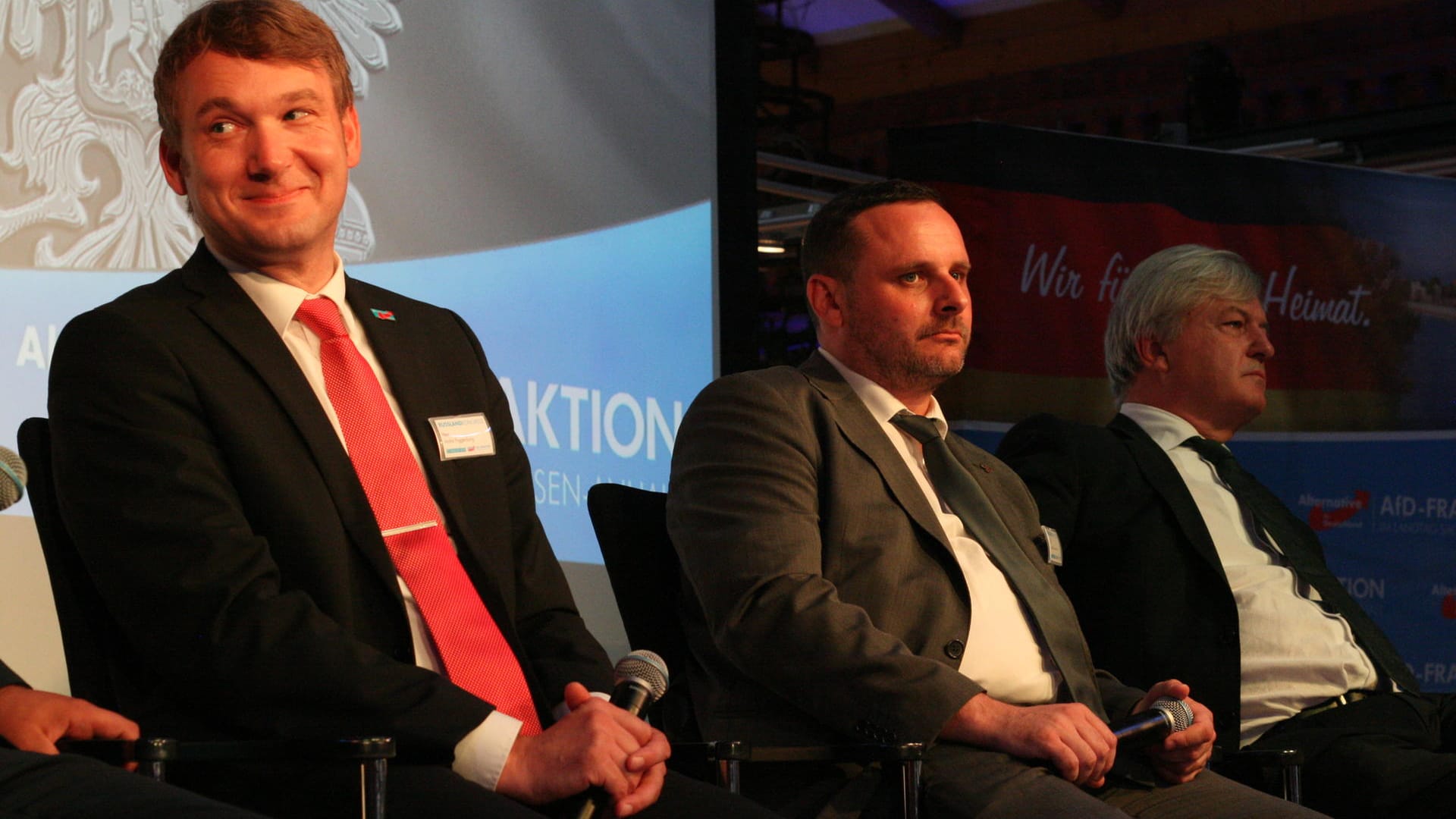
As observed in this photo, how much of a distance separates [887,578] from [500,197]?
1.74 metres

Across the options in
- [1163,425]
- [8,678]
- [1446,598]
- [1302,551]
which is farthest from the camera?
[1446,598]

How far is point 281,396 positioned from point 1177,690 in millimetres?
1477

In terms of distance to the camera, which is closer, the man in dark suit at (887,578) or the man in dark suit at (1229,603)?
the man in dark suit at (887,578)

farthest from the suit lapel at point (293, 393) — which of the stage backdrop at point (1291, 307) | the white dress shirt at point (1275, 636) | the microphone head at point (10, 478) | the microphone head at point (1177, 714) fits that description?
the stage backdrop at point (1291, 307)

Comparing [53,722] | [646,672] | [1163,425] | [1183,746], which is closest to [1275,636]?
[1163,425]

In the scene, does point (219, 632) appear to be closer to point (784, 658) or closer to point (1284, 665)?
point (784, 658)

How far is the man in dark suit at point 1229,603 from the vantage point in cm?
282

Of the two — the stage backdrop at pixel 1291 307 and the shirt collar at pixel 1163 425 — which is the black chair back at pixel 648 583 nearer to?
the shirt collar at pixel 1163 425

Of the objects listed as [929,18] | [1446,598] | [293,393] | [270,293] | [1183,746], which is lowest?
[1446,598]

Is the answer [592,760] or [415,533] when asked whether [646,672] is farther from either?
[415,533]

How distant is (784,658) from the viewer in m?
2.25

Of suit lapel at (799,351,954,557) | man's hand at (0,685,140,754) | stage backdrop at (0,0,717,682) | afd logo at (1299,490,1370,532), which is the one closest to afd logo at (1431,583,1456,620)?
afd logo at (1299,490,1370,532)

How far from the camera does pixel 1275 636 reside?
120 inches

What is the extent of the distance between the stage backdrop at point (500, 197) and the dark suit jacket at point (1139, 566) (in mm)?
1185
